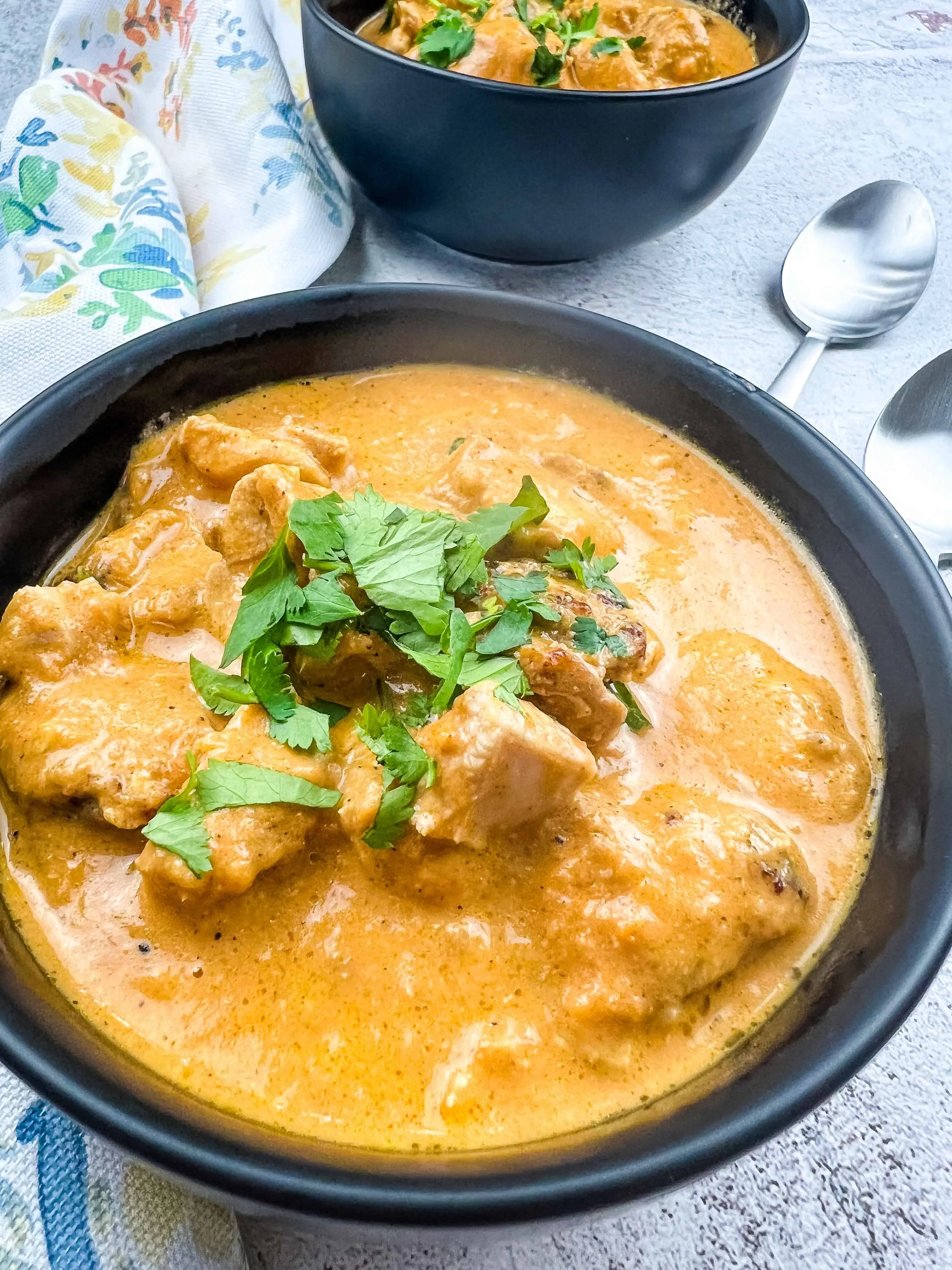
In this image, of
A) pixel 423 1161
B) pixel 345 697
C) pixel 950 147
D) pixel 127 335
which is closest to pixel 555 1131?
pixel 423 1161

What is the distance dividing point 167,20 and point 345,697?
266 centimetres

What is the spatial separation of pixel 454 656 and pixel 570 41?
7.64ft

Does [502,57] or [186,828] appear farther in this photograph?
[502,57]

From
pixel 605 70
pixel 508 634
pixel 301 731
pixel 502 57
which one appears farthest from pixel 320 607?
pixel 605 70

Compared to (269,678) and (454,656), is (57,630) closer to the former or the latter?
(269,678)

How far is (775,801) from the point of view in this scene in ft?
6.14

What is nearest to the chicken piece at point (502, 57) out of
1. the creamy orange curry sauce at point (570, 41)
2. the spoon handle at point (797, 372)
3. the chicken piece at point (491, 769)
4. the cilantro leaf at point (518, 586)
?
the creamy orange curry sauce at point (570, 41)

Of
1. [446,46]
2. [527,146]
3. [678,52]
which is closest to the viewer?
[527,146]

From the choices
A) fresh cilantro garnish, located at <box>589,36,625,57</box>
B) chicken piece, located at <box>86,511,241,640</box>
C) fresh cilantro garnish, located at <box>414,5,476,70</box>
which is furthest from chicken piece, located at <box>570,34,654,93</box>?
chicken piece, located at <box>86,511,241,640</box>

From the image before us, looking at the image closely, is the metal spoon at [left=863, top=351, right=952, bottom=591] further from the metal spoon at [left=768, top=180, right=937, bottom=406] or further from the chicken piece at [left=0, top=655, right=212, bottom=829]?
the chicken piece at [left=0, top=655, right=212, bottom=829]

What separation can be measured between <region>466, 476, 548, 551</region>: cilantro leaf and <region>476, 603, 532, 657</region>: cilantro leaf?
7.9 inches

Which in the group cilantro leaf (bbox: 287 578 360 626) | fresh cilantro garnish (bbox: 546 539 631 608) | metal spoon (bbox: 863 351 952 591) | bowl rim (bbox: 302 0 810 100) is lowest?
metal spoon (bbox: 863 351 952 591)

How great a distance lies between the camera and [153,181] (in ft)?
9.88

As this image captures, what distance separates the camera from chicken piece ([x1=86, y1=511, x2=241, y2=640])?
1979 mm
